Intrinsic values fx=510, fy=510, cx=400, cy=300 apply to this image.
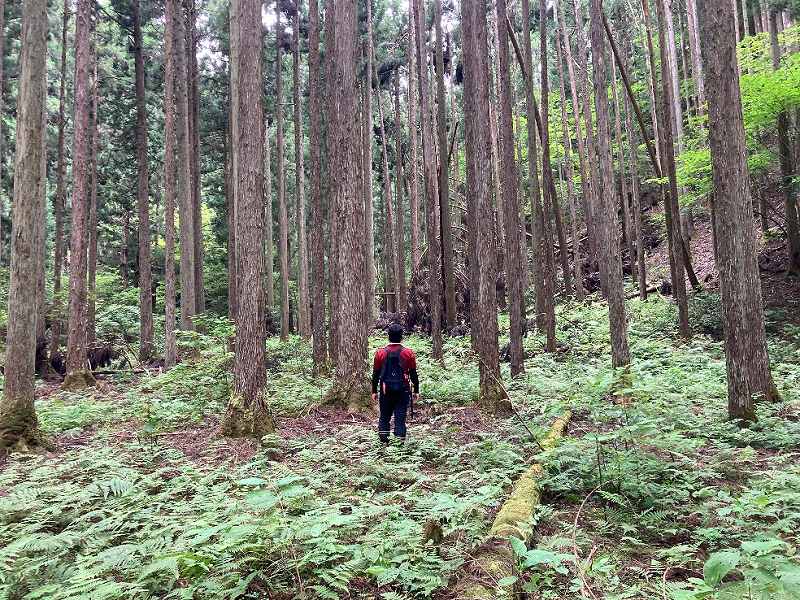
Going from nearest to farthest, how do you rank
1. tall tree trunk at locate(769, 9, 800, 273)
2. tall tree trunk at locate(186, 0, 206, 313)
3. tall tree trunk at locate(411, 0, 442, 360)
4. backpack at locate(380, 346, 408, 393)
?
1. backpack at locate(380, 346, 408, 393)
2. tall tree trunk at locate(411, 0, 442, 360)
3. tall tree trunk at locate(769, 9, 800, 273)
4. tall tree trunk at locate(186, 0, 206, 313)

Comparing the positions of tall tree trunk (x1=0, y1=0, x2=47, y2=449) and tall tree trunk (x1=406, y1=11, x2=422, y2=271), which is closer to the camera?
tall tree trunk (x1=0, y1=0, x2=47, y2=449)

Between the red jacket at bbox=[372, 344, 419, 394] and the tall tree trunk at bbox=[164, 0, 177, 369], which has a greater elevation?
the tall tree trunk at bbox=[164, 0, 177, 369]

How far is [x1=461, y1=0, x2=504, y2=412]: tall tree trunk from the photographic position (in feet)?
30.0

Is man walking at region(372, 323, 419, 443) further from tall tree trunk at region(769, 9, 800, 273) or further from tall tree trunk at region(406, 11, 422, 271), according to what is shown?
tall tree trunk at region(406, 11, 422, 271)

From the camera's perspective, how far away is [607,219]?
34.2 feet

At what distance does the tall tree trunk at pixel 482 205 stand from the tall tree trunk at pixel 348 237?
2221mm

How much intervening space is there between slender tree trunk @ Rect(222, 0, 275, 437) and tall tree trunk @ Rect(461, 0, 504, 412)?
3.81 m

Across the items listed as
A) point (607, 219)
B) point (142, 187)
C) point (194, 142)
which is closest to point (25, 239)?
point (142, 187)

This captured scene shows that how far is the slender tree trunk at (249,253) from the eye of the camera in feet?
25.7

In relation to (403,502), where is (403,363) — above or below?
above

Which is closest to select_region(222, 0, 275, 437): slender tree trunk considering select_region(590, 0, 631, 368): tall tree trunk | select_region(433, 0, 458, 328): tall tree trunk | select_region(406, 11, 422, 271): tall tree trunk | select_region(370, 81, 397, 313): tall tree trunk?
select_region(590, 0, 631, 368): tall tree trunk

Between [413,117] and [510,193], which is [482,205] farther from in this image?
[413,117]

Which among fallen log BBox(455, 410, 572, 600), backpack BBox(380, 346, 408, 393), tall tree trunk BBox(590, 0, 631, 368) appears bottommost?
fallen log BBox(455, 410, 572, 600)

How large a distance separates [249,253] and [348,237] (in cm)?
235
